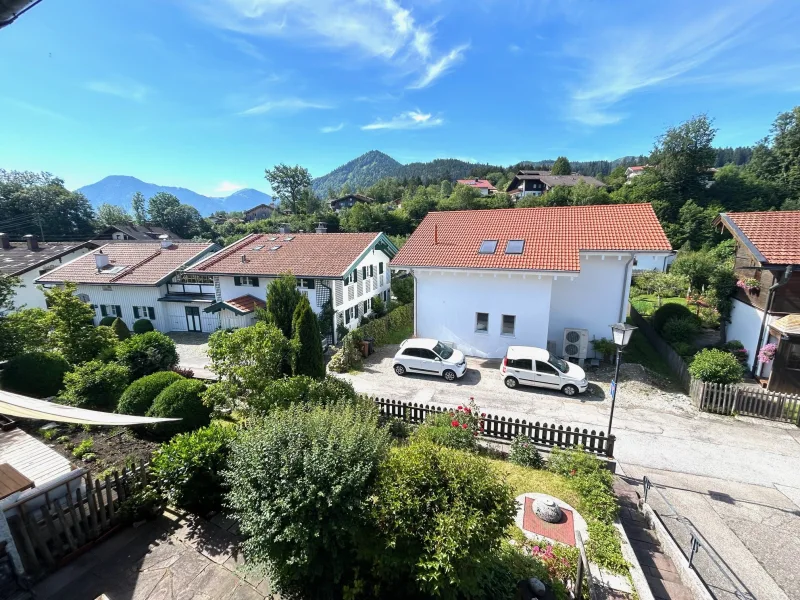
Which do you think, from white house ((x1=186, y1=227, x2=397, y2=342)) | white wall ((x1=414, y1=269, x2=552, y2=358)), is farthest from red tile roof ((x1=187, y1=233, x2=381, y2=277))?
white wall ((x1=414, y1=269, x2=552, y2=358))

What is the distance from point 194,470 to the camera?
6758 millimetres

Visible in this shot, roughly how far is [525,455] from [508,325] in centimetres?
855

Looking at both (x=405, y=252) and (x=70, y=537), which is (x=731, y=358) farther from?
(x=70, y=537)

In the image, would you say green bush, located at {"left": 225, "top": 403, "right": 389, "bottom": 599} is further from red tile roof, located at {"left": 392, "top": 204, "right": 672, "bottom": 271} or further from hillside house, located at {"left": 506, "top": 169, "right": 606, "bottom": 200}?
hillside house, located at {"left": 506, "top": 169, "right": 606, "bottom": 200}

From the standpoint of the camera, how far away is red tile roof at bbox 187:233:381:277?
21.6 m

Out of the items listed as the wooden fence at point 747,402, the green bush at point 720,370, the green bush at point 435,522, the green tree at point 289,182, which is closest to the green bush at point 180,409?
the green bush at point 435,522

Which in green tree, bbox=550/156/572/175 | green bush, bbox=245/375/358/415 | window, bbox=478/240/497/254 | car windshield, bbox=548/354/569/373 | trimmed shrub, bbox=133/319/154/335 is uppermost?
green tree, bbox=550/156/572/175

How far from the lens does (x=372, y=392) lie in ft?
47.3

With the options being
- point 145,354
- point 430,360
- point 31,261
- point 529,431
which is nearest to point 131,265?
point 31,261

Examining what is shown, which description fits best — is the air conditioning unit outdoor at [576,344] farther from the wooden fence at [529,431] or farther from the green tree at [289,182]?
the green tree at [289,182]

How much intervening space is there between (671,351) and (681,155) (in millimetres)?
48233

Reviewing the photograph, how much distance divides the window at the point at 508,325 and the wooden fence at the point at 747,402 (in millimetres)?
7107

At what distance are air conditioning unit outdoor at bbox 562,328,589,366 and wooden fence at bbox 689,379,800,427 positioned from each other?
4468 millimetres

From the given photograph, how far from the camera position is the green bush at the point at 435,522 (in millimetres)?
4328
